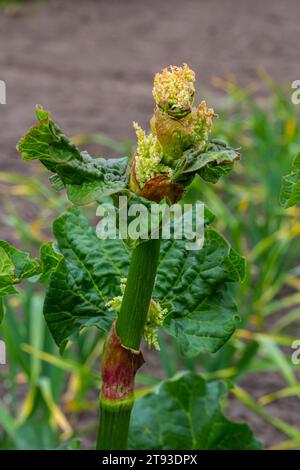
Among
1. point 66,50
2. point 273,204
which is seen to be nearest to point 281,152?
point 273,204

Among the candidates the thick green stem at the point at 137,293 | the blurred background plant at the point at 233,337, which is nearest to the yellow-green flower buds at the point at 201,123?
the thick green stem at the point at 137,293

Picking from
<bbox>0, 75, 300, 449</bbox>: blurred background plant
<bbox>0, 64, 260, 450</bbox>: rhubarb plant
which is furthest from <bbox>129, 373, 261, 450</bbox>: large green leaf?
<bbox>0, 75, 300, 449</bbox>: blurred background plant

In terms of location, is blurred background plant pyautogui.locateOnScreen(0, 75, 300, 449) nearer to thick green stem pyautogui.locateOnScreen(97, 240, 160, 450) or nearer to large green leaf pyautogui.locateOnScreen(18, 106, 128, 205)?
thick green stem pyautogui.locateOnScreen(97, 240, 160, 450)

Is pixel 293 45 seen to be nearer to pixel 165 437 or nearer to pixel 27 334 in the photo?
pixel 27 334

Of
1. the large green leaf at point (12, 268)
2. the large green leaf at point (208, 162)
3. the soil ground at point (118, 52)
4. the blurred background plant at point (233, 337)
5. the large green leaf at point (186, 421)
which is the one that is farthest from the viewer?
the soil ground at point (118, 52)

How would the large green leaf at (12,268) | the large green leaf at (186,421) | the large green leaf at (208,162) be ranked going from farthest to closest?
the large green leaf at (186,421), the large green leaf at (12,268), the large green leaf at (208,162)

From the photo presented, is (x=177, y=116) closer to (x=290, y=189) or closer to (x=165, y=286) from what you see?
(x=290, y=189)

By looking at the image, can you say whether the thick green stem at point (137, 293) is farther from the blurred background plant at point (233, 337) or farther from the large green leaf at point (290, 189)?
the blurred background plant at point (233, 337)
